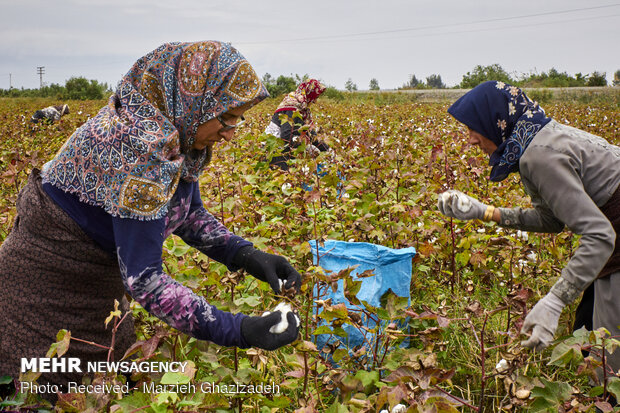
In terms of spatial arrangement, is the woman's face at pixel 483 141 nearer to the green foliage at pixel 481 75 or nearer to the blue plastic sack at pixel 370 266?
the blue plastic sack at pixel 370 266

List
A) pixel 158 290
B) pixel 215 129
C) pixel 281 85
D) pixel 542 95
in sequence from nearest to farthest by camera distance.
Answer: pixel 158 290, pixel 215 129, pixel 542 95, pixel 281 85

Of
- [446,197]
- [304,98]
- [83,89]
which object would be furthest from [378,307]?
[83,89]

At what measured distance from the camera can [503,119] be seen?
1716mm

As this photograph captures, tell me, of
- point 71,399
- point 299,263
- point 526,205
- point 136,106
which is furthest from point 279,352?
point 526,205

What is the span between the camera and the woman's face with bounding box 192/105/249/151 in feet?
4.43

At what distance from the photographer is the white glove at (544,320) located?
148 centimetres

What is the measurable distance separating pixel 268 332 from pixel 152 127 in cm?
55

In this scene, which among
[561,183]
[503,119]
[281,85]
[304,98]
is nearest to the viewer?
[561,183]

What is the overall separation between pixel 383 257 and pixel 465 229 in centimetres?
94

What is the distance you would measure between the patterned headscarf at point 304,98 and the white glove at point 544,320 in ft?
5.75

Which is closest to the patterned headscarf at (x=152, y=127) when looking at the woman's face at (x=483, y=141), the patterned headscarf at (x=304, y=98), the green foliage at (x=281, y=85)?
the woman's face at (x=483, y=141)

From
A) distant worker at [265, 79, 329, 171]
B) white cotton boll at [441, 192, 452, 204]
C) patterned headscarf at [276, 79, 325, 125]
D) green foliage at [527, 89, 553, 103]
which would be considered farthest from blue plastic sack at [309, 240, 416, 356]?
green foliage at [527, 89, 553, 103]

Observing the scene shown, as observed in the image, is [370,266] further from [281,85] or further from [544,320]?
[281,85]

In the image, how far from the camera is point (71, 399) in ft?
3.53
